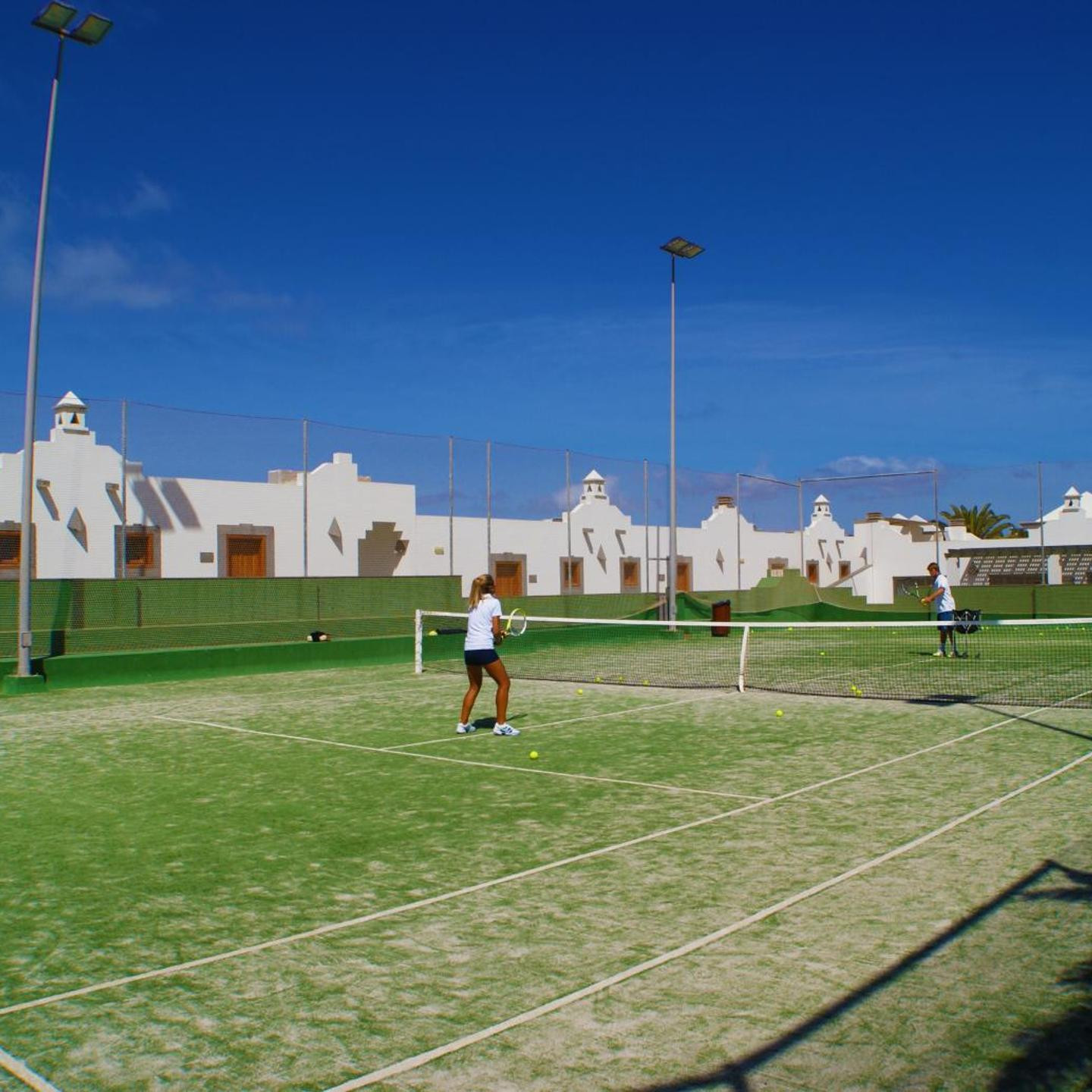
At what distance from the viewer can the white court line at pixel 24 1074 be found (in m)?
3.32

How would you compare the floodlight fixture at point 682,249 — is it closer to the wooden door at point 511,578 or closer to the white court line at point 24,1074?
the wooden door at point 511,578

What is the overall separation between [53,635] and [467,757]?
9327 millimetres

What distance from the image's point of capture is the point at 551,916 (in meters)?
4.91

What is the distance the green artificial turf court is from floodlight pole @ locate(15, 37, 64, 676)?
5.37 m

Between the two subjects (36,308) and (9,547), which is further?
(9,547)

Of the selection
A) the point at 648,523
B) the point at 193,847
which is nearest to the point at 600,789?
the point at 193,847

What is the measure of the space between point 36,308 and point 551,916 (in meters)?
12.6

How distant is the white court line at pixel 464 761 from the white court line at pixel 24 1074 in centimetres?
484

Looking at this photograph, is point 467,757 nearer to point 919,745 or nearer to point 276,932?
point 919,745

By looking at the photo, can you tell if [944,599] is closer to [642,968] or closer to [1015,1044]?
[642,968]

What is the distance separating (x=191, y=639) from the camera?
18.0 m

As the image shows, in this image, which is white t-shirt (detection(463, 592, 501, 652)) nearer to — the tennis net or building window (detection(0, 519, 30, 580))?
the tennis net

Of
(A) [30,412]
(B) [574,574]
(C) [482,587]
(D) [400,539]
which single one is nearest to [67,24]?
(A) [30,412]

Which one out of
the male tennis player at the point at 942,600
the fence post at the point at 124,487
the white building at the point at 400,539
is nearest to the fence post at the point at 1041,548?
the white building at the point at 400,539
